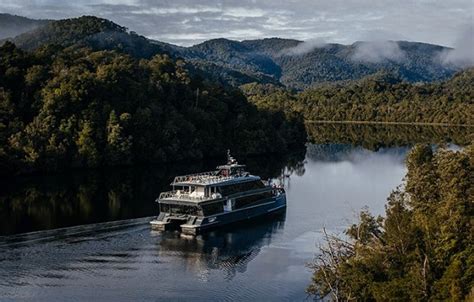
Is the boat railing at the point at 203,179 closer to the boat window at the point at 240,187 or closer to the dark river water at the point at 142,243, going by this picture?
the boat window at the point at 240,187

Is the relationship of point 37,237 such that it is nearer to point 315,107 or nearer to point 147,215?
point 147,215

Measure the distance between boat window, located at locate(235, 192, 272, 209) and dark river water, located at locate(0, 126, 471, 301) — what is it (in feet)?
5.52

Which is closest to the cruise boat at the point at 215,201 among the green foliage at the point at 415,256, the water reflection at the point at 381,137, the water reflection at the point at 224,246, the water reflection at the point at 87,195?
the water reflection at the point at 224,246

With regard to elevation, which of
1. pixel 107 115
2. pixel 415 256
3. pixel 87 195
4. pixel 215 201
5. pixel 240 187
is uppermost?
pixel 107 115

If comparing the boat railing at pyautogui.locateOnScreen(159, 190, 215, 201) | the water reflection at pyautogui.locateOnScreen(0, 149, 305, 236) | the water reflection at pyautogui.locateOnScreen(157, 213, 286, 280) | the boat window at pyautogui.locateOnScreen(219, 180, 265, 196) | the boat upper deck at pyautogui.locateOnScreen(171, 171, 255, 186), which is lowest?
the water reflection at pyautogui.locateOnScreen(157, 213, 286, 280)

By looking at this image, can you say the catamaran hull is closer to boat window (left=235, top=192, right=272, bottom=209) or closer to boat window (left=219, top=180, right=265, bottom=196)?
boat window (left=235, top=192, right=272, bottom=209)

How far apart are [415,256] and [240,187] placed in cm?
2590

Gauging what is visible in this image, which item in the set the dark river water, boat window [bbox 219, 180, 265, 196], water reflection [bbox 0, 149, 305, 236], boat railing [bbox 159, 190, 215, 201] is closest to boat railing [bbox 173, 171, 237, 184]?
boat window [bbox 219, 180, 265, 196]

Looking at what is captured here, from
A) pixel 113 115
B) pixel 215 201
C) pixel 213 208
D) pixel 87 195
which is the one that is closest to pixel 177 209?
pixel 213 208

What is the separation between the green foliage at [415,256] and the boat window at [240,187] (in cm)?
1769

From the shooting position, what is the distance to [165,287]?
108 ft

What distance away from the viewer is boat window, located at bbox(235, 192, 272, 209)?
50156 mm

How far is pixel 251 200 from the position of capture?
170 feet

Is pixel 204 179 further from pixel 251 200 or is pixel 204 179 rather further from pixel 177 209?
pixel 251 200
